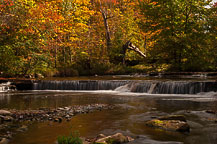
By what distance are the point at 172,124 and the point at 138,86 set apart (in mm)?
11775

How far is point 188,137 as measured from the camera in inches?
291

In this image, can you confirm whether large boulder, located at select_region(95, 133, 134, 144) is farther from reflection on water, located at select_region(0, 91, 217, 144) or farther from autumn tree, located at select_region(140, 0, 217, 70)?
autumn tree, located at select_region(140, 0, 217, 70)

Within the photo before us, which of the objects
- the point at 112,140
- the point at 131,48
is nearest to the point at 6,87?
the point at 131,48

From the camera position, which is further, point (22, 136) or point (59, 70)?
point (59, 70)

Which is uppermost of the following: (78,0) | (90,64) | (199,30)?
(78,0)

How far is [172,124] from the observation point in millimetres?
8383

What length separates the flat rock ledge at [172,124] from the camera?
803 centimetres

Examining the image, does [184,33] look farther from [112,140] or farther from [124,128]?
[112,140]

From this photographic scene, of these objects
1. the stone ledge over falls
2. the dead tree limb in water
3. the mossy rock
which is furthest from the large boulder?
the dead tree limb in water

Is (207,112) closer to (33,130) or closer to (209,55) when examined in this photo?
(33,130)

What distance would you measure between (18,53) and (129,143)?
1758cm

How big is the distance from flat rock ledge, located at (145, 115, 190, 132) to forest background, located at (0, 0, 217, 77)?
47.3ft

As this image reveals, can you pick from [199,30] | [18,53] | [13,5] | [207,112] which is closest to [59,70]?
[18,53]

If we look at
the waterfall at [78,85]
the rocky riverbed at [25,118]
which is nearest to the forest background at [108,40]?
the waterfall at [78,85]
